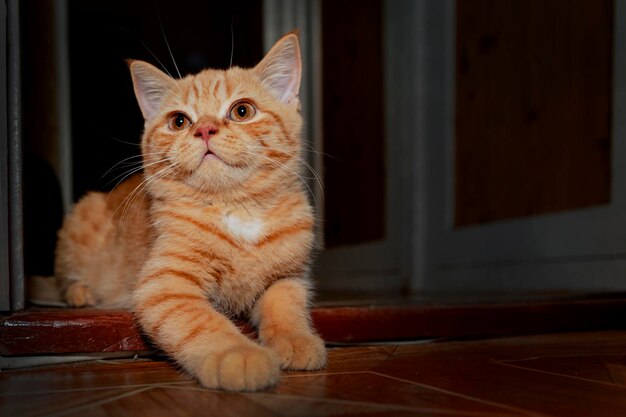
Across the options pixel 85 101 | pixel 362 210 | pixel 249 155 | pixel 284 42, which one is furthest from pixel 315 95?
pixel 249 155

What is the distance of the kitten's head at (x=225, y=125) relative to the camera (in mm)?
1296

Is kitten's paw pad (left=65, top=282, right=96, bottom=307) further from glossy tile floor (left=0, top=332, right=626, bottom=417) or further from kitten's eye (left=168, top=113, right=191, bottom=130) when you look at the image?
kitten's eye (left=168, top=113, right=191, bottom=130)

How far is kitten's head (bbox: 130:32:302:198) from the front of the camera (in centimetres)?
130

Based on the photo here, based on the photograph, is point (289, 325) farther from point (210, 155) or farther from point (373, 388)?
point (210, 155)

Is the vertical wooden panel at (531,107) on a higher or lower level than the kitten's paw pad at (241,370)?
higher

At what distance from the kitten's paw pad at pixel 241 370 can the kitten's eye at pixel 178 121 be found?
63 centimetres

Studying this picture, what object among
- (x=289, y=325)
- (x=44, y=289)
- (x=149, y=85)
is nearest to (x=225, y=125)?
(x=149, y=85)

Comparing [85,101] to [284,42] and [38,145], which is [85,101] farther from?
[284,42]

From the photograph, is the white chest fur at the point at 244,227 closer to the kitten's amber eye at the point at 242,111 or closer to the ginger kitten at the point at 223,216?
the ginger kitten at the point at 223,216

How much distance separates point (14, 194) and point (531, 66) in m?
1.94

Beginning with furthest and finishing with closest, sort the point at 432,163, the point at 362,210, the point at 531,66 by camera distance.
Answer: the point at 362,210 → the point at 432,163 → the point at 531,66

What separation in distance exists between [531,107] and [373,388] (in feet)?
5.63

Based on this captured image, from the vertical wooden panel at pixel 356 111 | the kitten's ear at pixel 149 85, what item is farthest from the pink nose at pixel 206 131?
the vertical wooden panel at pixel 356 111

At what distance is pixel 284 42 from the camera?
1477 mm
